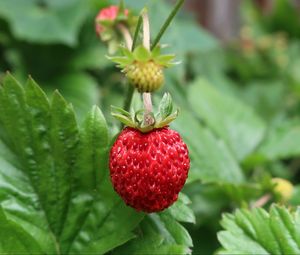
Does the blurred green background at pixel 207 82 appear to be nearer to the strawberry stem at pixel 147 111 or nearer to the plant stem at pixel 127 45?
the plant stem at pixel 127 45

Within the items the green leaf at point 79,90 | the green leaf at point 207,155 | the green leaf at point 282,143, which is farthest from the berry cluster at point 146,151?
the green leaf at point 79,90

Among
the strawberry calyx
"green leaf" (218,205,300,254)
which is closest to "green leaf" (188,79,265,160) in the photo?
"green leaf" (218,205,300,254)

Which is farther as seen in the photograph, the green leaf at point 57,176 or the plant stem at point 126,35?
the plant stem at point 126,35

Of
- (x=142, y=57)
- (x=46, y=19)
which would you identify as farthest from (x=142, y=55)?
(x=46, y=19)

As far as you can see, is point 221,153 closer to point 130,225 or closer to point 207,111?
point 207,111

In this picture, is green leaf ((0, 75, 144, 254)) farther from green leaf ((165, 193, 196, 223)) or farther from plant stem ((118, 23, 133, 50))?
plant stem ((118, 23, 133, 50))

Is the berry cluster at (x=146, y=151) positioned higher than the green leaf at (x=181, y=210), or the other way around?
the berry cluster at (x=146, y=151)

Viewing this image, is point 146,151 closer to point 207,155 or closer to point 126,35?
point 126,35

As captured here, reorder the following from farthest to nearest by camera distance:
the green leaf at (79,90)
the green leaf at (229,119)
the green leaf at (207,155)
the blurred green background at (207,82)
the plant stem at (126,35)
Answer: the green leaf at (79,90) → the green leaf at (229,119) → the blurred green background at (207,82) → the green leaf at (207,155) → the plant stem at (126,35)
